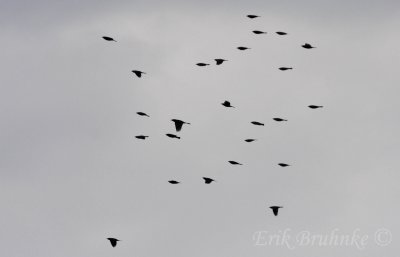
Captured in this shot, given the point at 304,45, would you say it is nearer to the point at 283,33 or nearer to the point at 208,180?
the point at 283,33

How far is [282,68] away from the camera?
99.5 meters

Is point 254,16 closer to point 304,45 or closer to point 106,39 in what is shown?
point 304,45

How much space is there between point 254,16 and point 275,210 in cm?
2113

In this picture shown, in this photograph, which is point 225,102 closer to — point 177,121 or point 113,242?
point 177,121

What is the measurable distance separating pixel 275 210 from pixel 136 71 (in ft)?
68.2

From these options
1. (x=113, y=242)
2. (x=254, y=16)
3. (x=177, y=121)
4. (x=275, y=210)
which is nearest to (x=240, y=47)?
(x=254, y=16)

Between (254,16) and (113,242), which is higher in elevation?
(254,16)

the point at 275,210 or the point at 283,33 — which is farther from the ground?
the point at 283,33

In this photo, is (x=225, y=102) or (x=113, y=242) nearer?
(x=225, y=102)

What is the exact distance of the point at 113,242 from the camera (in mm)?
111750

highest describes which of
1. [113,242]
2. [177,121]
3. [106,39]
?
[106,39]

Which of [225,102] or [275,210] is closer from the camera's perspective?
[225,102]

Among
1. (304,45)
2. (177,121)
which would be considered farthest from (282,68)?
(177,121)

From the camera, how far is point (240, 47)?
99562mm
